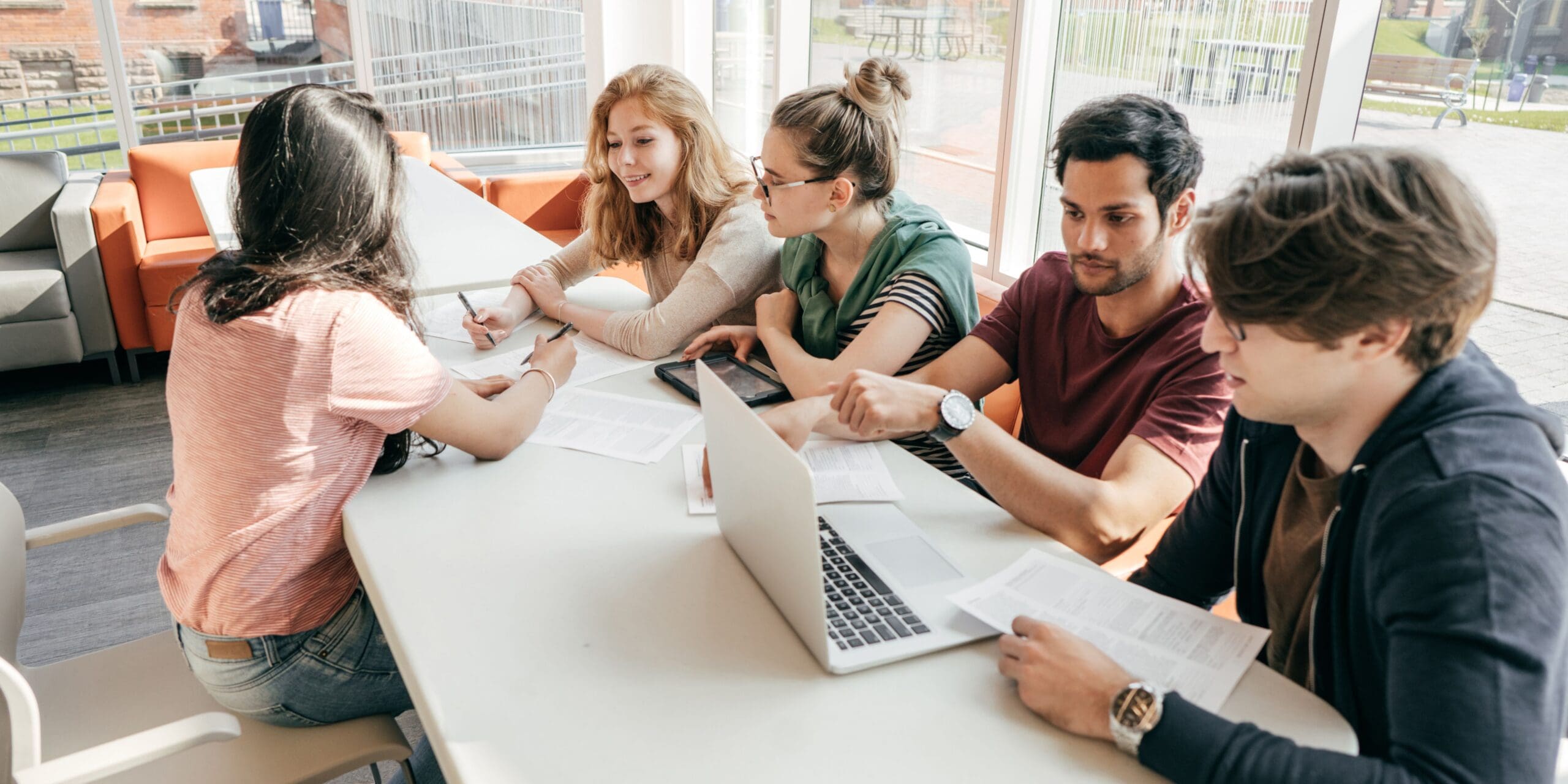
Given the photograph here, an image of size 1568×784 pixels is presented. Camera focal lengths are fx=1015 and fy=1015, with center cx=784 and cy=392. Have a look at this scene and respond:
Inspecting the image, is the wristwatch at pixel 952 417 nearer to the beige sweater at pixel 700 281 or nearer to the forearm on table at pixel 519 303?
the beige sweater at pixel 700 281

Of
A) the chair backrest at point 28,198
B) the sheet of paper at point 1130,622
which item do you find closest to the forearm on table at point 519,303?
the sheet of paper at point 1130,622

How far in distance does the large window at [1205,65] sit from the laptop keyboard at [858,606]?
4.52ft

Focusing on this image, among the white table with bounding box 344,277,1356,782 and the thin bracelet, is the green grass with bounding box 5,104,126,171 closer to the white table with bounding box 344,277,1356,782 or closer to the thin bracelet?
the thin bracelet

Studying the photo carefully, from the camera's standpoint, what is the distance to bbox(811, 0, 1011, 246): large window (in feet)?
10.6

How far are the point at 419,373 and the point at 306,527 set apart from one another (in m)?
0.25

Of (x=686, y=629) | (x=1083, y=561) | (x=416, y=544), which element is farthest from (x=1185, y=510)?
(x=416, y=544)

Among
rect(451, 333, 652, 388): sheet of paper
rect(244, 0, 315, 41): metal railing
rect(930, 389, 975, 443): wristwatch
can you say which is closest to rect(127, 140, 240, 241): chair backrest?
rect(244, 0, 315, 41): metal railing

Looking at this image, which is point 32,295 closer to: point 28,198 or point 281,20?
point 28,198

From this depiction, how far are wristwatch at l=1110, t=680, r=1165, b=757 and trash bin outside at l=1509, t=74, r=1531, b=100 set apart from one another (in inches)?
68.2

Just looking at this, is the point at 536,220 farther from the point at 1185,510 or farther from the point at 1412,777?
the point at 1412,777

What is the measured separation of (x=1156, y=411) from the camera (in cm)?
142

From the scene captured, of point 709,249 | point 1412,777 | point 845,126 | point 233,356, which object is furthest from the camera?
point 709,249

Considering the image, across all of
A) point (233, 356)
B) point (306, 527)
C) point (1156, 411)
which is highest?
point (233, 356)

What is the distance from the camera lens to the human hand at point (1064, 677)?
3.05 ft
